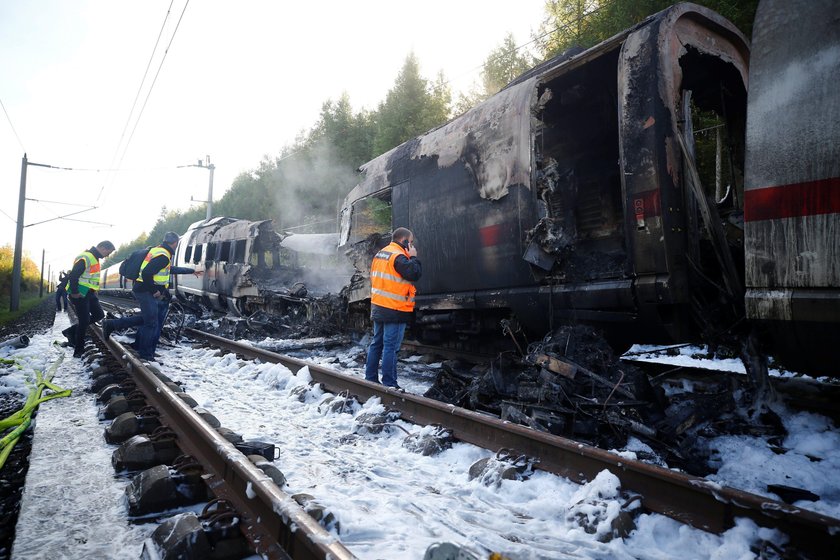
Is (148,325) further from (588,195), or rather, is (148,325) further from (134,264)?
(588,195)

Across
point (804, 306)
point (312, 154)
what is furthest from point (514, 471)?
point (312, 154)

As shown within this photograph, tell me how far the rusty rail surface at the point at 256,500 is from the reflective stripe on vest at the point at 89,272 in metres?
5.33

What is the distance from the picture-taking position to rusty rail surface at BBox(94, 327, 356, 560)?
1.62 m

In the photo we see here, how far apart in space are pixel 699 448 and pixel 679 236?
5.34 feet

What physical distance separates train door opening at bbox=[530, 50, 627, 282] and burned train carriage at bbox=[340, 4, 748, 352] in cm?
2

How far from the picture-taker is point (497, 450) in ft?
9.96

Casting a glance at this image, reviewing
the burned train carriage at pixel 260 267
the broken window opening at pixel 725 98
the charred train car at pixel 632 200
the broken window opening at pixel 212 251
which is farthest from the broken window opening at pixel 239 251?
the broken window opening at pixel 725 98

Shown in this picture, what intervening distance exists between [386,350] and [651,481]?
318 cm

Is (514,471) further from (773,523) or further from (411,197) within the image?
(411,197)

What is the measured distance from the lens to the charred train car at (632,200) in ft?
9.27

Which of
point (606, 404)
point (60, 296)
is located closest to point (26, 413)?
point (606, 404)

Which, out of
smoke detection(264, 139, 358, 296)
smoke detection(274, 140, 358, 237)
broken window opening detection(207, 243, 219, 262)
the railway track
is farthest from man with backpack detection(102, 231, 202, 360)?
smoke detection(274, 140, 358, 237)

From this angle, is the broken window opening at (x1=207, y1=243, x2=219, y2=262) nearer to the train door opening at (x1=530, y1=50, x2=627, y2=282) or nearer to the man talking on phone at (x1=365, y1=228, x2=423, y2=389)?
the man talking on phone at (x1=365, y1=228, x2=423, y2=389)

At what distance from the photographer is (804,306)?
2.74 metres
